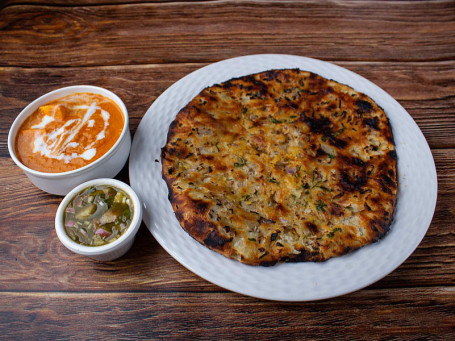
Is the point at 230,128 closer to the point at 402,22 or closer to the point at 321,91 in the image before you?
the point at 321,91

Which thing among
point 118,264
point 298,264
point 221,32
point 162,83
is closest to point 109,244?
point 118,264

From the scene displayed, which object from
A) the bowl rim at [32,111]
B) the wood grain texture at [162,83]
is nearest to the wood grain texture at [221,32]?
the wood grain texture at [162,83]

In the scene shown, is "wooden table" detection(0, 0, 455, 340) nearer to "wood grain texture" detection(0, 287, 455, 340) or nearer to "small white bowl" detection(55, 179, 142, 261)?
"wood grain texture" detection(0, 287, 455, 340)

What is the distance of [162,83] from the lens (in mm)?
3691

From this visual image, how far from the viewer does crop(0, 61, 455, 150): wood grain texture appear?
3453 mm

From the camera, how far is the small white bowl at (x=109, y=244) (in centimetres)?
227

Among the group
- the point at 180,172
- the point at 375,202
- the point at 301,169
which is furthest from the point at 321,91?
the point at 180,172

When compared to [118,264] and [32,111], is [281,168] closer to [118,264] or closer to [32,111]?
[118,264]

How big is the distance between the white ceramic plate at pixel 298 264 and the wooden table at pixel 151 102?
0.73 ft

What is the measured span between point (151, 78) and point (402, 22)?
2.75 m

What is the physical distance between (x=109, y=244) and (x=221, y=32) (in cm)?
276

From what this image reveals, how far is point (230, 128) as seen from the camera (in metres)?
2.90

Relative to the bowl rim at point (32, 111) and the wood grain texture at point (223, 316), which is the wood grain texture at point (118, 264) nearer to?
the wood grain texture at point (223, 316)

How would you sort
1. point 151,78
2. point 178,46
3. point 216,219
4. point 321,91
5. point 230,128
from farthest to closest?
point 178,46 → point 151,78 → point 321,91 → point 230,128 → point 216,219
